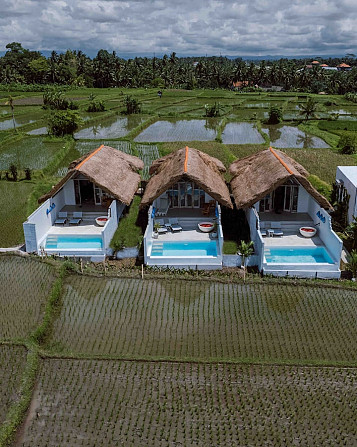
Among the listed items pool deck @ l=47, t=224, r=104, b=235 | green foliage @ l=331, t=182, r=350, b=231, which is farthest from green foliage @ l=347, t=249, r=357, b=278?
pool deck @ l=47, t=224, r=104, b=235

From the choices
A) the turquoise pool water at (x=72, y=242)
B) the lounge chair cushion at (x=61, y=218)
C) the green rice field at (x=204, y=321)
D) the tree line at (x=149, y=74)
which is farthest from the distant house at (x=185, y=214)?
the tree line at (x=149, y=74)

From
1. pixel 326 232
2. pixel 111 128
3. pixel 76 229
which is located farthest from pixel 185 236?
pixel 111 128

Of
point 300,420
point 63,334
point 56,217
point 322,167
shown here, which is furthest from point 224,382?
point 322,167

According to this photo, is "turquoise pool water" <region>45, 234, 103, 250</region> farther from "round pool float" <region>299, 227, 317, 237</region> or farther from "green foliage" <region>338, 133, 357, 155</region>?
"green foliage" <region>338, 133, 357, 155</region>

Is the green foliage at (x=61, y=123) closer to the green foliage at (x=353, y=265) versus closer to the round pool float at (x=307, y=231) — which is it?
the round pool float at (x=307, y=231)

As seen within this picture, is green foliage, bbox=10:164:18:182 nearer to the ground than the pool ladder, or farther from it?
farther from it
